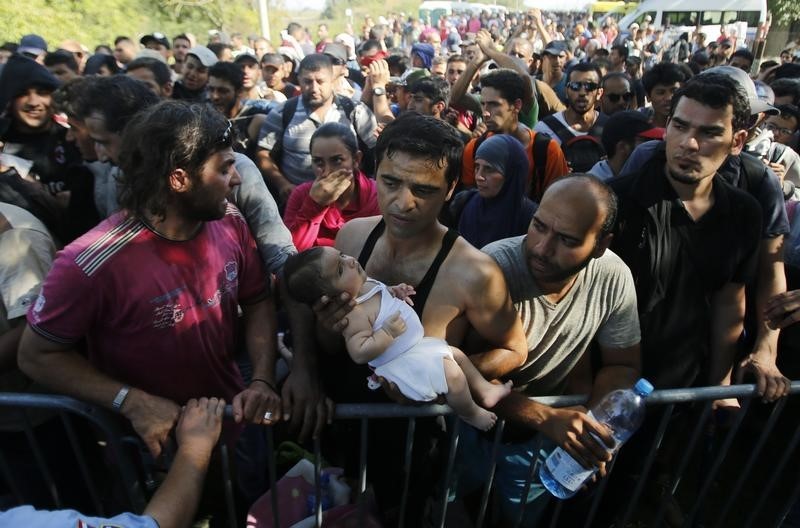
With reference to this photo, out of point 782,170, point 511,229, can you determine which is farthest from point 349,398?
point 782,170

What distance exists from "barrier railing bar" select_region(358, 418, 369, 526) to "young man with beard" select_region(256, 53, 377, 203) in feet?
9.94

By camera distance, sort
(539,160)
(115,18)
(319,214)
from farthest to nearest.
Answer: (115,18)
(539,160)
(319,214)

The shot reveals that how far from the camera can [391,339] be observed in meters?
2.01

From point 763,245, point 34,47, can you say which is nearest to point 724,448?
point 763,245

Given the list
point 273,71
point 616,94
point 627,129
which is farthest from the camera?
point 273,71

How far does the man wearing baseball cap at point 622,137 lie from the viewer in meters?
4.03

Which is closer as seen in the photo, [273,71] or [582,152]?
[582,152]

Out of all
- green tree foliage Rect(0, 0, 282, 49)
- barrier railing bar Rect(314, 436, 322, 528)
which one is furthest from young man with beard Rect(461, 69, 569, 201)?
green tree foliage Rect(0, 0, 282, 49)

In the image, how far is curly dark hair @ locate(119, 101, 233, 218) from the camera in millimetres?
2006

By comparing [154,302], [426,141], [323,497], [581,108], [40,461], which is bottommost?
[323,497]

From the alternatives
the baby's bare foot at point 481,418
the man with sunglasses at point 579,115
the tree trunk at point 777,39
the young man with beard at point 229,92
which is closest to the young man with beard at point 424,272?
the baby's bare foot at point 481,418

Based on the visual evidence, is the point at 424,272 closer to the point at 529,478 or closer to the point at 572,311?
the point at 572,311

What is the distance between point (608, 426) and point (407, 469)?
857 millimetres

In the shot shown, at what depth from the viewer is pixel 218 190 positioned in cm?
211
